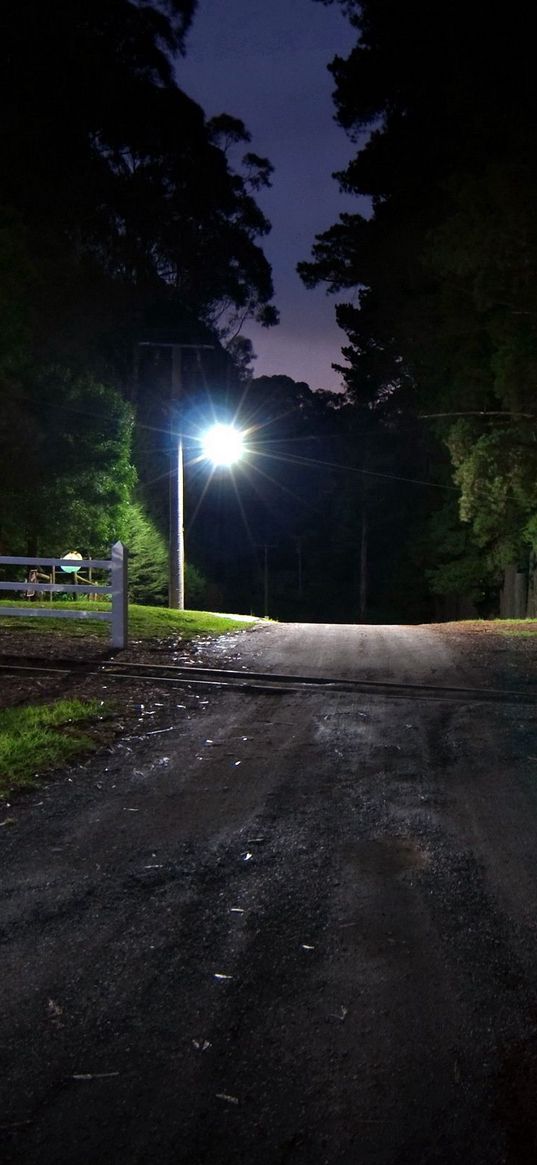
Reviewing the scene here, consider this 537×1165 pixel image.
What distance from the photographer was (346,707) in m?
8.41

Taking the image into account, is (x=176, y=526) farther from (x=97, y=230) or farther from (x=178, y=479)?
(x=97, y=230)

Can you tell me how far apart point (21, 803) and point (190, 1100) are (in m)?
3.14

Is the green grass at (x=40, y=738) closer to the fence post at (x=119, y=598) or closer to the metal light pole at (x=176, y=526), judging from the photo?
the fence post at (x=119, y=598)

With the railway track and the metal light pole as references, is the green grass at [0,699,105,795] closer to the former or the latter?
the railway track

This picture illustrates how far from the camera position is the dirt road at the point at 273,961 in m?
2.60

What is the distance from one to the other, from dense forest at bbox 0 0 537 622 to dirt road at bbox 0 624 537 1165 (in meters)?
14.8

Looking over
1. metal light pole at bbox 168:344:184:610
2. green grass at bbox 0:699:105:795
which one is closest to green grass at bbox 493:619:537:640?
metal light pole at bbox 168:344:184:610

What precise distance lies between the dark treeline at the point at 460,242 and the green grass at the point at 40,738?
1362 centimetres

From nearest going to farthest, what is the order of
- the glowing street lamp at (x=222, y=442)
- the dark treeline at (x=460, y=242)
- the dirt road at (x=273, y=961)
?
1. the dirt road at (x=273, y=961)
2. the dark treeline at (x=460, y=242)
3. the glowing street lamp at (x=222, y=442)

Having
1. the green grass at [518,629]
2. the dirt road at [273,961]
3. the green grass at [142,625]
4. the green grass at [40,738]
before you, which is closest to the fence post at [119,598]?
the green grass at [142,625]

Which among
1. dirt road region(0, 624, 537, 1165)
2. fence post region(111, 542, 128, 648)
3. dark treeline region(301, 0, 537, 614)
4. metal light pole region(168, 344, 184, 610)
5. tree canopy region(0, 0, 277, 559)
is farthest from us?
tree canopy region(0, 0, 277, 559)

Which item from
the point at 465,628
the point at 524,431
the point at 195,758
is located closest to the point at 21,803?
the point at 195,758

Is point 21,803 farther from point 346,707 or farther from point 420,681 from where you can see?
point 420,681

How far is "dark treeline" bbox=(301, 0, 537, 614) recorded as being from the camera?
18.6m
